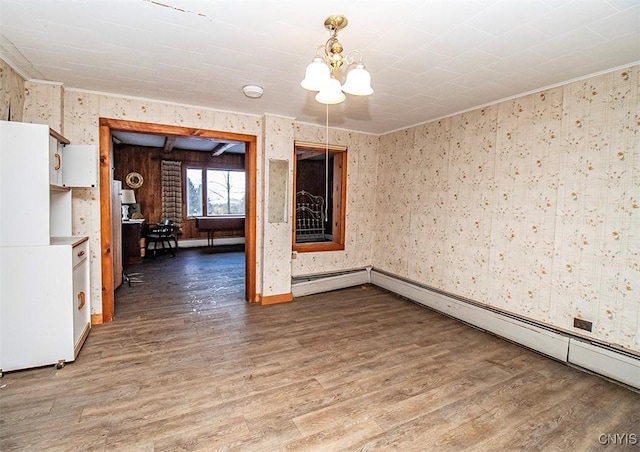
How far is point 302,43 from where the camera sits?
213 cm

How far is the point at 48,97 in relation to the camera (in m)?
2.98

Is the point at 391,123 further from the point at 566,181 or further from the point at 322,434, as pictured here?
the point at 322,434

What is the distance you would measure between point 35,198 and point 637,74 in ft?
15.1

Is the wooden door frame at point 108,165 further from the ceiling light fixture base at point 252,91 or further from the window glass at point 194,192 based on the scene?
the window glass at point 194,192

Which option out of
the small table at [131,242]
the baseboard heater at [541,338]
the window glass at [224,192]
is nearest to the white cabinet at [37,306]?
the baseboard heater at [541,338]

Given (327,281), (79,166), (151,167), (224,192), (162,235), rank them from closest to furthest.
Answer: (79,166), (327,281), (162,235), (151,167), (224,192)

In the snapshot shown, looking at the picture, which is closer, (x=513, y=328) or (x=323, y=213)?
(x=513, y=328)

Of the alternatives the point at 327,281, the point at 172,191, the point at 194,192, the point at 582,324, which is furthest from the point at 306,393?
the point at 194,192

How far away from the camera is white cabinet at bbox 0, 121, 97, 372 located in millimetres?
2262

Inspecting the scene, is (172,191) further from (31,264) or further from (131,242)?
(31,264)

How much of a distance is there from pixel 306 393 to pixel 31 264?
7.47ft

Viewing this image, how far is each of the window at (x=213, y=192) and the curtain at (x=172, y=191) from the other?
31 cm

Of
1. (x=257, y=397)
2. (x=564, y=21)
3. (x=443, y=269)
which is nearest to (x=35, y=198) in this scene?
(x=257, y=397)

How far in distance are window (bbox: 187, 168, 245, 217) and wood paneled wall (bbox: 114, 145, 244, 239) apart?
0.21 metres
